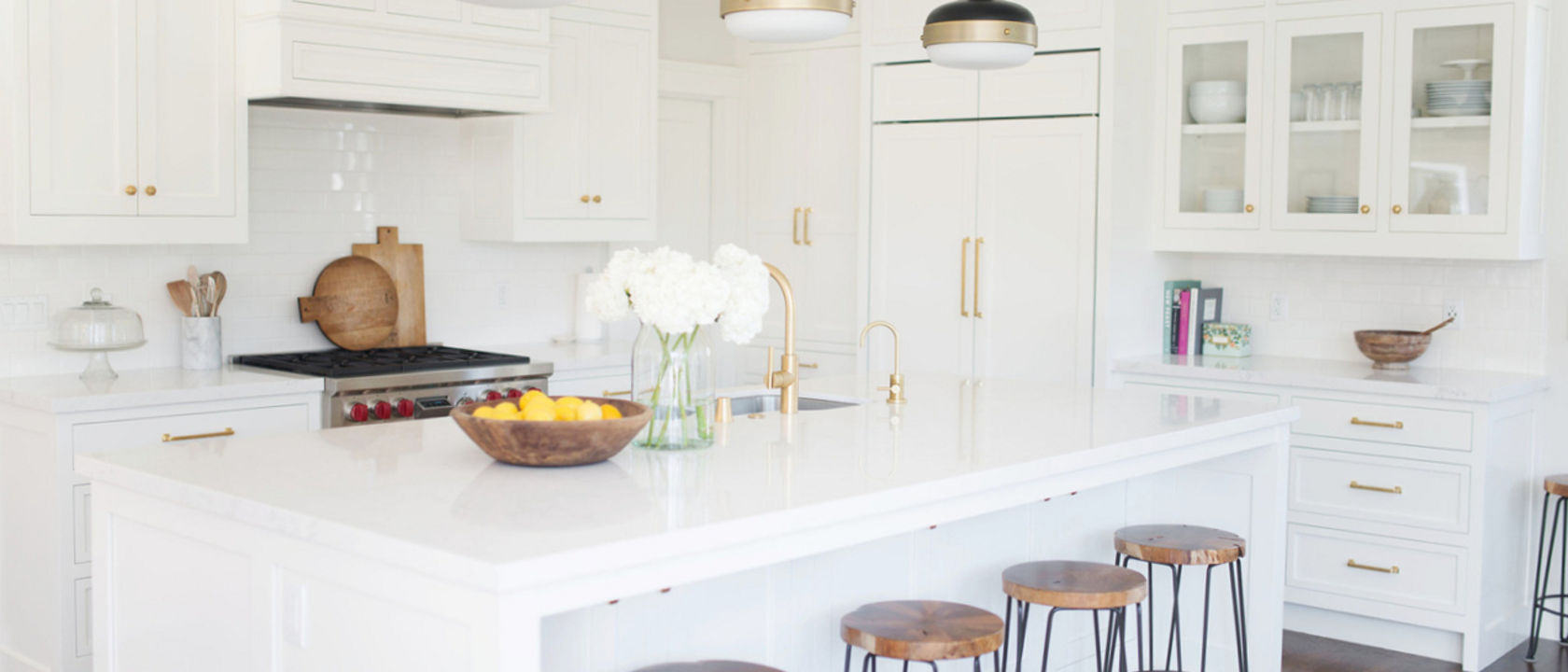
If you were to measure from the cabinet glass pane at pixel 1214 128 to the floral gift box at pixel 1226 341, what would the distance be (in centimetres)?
50

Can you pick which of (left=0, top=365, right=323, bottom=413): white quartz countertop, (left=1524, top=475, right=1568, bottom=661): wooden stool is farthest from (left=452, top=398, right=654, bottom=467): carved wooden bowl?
(left=1524, top=475, right=1568, bottom=661): wooden stool

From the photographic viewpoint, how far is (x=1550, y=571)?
5.07 metres

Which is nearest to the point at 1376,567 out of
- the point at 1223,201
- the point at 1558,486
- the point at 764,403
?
the point at 1558,486

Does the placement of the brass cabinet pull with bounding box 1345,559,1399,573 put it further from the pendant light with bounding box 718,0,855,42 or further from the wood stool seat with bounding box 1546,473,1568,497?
the pendant light with bounding box 718,0,855,42

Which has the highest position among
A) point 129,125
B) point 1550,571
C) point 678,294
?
point 129,125

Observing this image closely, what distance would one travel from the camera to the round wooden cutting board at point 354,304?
5.09m

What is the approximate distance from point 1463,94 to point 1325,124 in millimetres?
477

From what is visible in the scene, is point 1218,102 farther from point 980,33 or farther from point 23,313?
point 23,313

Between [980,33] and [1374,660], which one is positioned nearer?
[980,33]

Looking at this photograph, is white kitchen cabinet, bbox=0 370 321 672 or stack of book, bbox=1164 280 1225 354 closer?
white kitchen cabinet, bbox=0 370 321 672

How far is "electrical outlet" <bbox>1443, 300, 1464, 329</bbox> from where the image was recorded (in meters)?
5.25

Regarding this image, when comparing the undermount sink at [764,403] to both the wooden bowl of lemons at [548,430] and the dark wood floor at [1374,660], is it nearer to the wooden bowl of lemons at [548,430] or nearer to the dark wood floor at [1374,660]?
the wooden bowl of lemons at [548,430]

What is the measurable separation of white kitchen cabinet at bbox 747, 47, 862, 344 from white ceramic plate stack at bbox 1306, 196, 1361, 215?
1847 mm

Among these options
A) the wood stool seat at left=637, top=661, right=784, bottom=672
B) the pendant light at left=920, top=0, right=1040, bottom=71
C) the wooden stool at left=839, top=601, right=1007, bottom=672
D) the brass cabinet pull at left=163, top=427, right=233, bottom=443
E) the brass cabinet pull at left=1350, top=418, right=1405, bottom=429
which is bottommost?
the wood stool seat at left=637, top=661, right=784, bottom=672
